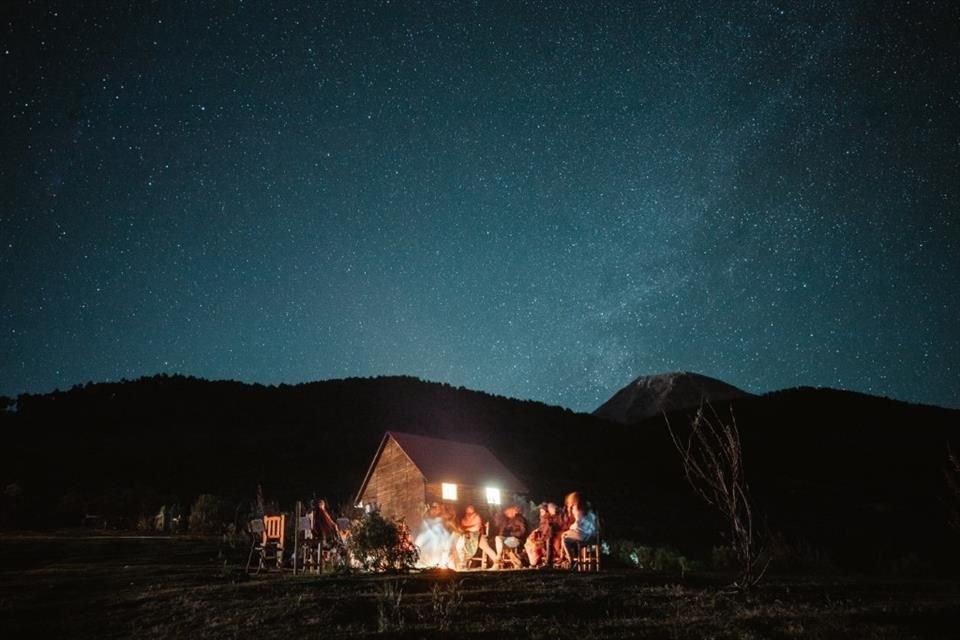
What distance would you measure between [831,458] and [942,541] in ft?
82.7

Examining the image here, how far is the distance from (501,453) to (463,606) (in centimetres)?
5279

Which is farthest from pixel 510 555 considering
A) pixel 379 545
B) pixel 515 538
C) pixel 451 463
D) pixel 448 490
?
pixel 451 463

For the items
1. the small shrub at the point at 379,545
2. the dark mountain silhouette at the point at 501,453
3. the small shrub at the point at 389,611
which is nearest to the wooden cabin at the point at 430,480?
the small shrub at the point at 379,545

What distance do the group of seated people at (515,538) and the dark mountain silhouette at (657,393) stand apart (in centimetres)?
9400

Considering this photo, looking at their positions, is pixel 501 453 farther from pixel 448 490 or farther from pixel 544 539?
pixel 544 539

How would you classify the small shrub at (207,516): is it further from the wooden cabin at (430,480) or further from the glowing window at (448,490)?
the glowing window at (448,490)

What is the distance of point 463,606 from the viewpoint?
33.9 ft

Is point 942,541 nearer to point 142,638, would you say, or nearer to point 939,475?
point 939,475

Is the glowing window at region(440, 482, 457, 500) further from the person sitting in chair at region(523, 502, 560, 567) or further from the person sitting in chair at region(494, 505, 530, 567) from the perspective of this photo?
the person sitting in chair at region(523, 502, 560, 567)

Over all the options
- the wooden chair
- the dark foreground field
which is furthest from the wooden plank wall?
the dark foreground field

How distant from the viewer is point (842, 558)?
30188 mm

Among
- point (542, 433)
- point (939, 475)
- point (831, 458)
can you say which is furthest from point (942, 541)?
point (542, 433)

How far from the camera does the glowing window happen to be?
82.6 ft

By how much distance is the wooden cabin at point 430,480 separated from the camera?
2511cm
